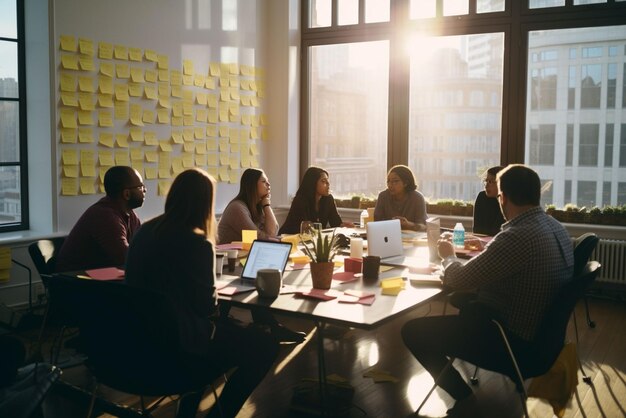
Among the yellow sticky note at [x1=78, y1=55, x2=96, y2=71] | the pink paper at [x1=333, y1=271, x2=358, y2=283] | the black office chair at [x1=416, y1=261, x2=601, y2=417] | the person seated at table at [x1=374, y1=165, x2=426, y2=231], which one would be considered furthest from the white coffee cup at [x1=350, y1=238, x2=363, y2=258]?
the yellow sticky note at [x1=78, y1=55, x2=96, y2=71]

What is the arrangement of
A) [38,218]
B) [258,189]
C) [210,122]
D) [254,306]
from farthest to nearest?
1. [210,122]
2. [38,218]
3. [258,189]
4. [254,306]

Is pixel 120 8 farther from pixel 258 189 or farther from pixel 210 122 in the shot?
pixel 258 189

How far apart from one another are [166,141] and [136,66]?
26.6 inches

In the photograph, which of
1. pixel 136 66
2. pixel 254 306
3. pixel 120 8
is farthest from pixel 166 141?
pixel 254 306

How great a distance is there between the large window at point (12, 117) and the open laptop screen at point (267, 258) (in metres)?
2.53

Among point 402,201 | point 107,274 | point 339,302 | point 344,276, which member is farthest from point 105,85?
point 339,302

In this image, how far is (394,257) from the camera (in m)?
3.90

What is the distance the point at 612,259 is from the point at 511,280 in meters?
3.15

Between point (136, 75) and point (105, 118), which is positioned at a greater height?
point (136, 75)

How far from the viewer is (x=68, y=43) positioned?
15.9 ft

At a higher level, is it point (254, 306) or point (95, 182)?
point (95, 182)

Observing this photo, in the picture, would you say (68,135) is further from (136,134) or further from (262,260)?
A: (262,260)

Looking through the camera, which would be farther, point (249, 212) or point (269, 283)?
point (249, 212)

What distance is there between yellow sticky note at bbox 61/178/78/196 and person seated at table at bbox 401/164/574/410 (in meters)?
3.06
